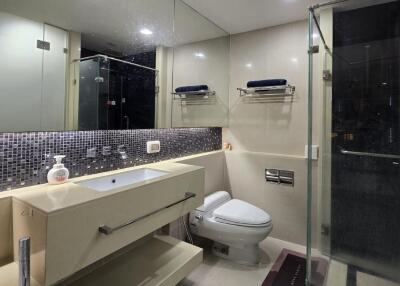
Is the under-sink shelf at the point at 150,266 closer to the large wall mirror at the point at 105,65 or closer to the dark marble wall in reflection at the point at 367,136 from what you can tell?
the large wall mirror at the point at 105,65

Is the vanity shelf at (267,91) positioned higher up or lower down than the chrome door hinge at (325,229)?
higher up

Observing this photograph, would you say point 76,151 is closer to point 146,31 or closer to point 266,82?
point 146,31

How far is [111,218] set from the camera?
1.10 m

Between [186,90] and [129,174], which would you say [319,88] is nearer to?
[186,90]

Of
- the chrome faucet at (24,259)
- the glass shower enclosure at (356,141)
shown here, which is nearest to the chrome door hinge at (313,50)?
the glass shower enclosure at (356,141)

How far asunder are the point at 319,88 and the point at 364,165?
76 cm

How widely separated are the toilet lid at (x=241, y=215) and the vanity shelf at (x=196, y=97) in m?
1.02

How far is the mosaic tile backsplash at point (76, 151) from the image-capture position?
3.81ft

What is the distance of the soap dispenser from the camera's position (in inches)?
48.9

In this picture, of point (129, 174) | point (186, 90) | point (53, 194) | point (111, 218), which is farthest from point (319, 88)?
point (53, 194)

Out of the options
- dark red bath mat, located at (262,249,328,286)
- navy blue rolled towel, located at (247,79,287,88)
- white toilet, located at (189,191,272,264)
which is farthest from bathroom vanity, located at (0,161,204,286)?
navy blue rolled towel, located at (247,79,287,88)

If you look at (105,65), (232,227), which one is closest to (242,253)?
(232,227)

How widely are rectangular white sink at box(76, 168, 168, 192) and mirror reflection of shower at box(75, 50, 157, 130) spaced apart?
12.4 inches

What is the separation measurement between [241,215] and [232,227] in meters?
0.12
